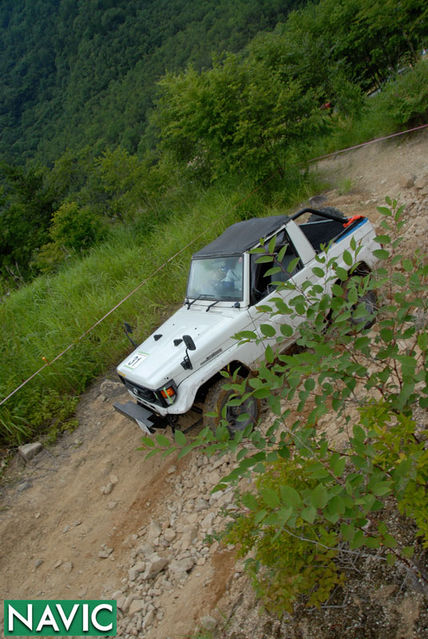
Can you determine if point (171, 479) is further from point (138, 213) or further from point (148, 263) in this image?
point (138, 213)

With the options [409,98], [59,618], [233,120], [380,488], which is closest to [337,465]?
[380,488]

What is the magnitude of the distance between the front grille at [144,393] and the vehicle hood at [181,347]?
65mm

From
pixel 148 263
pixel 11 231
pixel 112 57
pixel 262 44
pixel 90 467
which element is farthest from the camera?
pixel 112 57

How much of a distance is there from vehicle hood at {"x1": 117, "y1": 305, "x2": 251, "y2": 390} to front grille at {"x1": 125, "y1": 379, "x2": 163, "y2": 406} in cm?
7

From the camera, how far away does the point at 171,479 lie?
11.7 ft

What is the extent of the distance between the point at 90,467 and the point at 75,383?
4.94 feet

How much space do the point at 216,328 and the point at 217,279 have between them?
0.68 meters

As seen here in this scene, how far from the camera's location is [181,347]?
343 centimetres

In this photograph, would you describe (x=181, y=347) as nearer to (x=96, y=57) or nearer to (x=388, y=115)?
(x=388, y=115)

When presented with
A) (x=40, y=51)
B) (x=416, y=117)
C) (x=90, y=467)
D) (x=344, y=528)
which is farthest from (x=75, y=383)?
(x=40, y=51)

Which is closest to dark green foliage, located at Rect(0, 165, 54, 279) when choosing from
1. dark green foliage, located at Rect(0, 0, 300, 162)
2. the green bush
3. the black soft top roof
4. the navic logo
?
the black soft top roof

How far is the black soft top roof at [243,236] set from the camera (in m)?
3.74

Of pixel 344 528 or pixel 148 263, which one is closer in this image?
pixel 344 528

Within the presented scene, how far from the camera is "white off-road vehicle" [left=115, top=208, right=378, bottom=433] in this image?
128 inches
